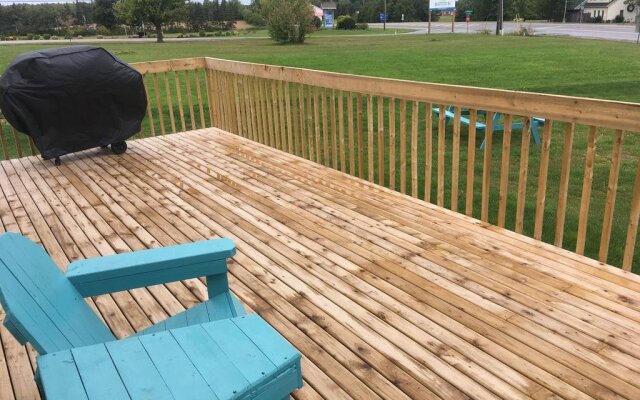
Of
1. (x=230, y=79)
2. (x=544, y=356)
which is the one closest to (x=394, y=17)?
(x=230, y=79)

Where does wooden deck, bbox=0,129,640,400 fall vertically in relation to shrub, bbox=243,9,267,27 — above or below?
below

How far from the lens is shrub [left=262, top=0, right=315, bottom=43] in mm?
26547

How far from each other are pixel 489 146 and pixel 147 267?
89.3 inches

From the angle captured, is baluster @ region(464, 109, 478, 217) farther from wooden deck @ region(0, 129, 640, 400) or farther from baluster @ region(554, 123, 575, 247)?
baluster @ region(554, 123, 575, 247)

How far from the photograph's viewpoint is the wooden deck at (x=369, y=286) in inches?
79.5

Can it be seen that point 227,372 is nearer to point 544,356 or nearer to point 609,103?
point 544,356

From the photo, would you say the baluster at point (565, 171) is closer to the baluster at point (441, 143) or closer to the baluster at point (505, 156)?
the baluster at point (505, 156)

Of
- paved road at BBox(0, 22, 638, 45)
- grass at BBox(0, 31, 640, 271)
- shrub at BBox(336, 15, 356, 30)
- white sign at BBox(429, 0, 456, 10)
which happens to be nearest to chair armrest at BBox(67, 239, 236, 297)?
grass at BBox(0, 31, 640, 271)

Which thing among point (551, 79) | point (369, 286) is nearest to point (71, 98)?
point (369, 286)

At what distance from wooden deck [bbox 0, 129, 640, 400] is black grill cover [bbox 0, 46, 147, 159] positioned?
692mm

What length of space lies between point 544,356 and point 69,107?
15.4ft

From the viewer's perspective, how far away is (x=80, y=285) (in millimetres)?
1653

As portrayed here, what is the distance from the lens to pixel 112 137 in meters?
5.39

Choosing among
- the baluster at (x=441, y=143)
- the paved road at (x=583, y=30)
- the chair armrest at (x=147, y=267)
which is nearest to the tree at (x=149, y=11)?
the paved road at (x=583, y=30)
